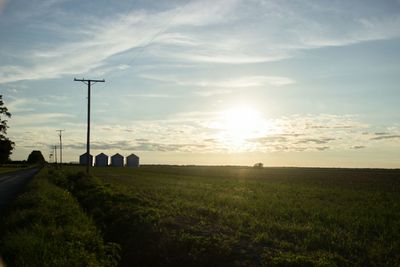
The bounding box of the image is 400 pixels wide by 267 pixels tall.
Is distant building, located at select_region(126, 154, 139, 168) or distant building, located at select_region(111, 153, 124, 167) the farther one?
distant building, located at select_region(111, 153, 124, 167)

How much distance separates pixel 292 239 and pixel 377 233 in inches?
129

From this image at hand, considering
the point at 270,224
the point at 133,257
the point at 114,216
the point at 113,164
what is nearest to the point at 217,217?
the point at 270,224

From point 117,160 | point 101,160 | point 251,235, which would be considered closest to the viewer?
point 251,235

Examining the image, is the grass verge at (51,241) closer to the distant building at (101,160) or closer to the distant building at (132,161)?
the distant building at (132,161)

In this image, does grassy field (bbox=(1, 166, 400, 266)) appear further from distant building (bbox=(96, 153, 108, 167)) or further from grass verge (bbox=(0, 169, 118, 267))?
distant building (bbox=(96, 153, 108, 167))

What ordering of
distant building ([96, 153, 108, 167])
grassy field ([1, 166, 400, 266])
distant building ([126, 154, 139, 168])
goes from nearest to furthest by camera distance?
grassy field ([1, 166, 400, 266]) → distant building ([126, 154, 139, 168]) → distant building ([96, 153, 108, 167])

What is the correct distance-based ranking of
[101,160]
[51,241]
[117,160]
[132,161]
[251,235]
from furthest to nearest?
[101,160] < [117,160] < [132,161] < [251,235] < [51,241]

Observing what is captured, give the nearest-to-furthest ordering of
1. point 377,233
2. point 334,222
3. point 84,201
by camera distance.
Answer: point 377,233 → point 334,222 → point 84,201

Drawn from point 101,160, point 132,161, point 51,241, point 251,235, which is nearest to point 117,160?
point 132,161

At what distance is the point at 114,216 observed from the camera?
18797mm

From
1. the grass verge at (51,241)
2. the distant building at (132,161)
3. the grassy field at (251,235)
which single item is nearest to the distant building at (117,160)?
the distant building at (132,161)

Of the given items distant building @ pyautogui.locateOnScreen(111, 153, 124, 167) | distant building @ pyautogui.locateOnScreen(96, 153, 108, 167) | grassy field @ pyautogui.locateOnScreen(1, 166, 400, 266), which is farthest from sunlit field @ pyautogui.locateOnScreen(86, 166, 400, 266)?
distant building @ pyautogui.locateOnScreen(96, 153, 108, 167)

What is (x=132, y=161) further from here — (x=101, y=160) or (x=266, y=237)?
(x=266, y=237)

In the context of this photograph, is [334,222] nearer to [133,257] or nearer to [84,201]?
[133,257]
